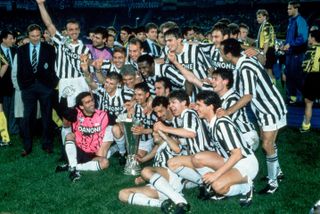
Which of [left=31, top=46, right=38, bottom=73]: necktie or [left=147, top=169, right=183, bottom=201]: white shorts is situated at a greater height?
[left=31, top=46, right=38, bottom=73]: necktie

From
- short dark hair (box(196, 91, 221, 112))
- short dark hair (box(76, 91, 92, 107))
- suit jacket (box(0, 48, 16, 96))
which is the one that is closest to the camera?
short dark hair (box(196, 91, 221, 112))

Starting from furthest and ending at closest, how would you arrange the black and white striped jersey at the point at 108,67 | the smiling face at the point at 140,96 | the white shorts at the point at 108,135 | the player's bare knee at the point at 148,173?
1. the black and white striped jersey at the point at 108,67
2. the white shorts at the point at 108,135
3. the smiling face at the point at 140,96
4. the player's bare knee at the point at 148,173

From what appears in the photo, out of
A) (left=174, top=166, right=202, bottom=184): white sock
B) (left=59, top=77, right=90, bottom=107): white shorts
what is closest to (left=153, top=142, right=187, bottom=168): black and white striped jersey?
(left=174, top=166, right=202, bottom=184): white sock

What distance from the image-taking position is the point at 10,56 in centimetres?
891

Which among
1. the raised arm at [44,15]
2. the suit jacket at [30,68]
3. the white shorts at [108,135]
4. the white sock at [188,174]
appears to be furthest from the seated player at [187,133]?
the suit jacket at [30,68]

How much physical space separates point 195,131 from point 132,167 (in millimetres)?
1567

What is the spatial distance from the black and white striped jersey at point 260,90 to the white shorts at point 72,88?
2.88 meters

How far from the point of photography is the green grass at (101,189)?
17.0ft

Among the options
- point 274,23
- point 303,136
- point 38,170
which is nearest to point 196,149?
point 38,170

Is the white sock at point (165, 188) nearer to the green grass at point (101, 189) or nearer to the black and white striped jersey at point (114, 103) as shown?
the green grass at point (101, 189)

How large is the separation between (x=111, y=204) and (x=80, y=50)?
311cm

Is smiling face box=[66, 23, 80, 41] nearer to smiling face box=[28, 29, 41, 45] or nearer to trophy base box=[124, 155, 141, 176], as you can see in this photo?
smiling face box=[28, 29, 41, 45]

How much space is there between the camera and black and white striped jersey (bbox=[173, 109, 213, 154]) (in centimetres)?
538

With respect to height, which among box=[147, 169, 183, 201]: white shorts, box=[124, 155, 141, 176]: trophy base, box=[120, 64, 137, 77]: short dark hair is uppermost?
box=[120, 64, 137, 77]: short dark hair
